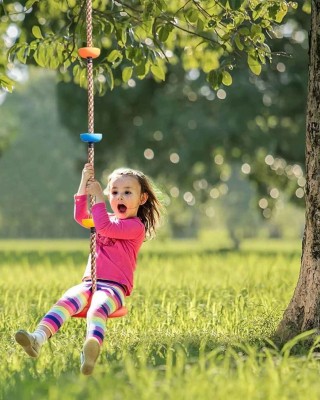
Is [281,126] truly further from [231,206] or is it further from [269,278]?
[231,206]

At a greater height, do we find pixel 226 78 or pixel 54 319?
pixel 226 78

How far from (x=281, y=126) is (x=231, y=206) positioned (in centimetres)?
3306

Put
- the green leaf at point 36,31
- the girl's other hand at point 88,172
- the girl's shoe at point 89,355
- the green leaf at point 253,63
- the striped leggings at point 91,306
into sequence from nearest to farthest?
the girl's shoe at point 89,355
the striped leggings at point 91,306
the girl's other hand at point 88,172
the green leaf at point 253,63
the green leaf at point 36,31

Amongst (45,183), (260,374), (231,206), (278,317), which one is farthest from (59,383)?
(231,206)

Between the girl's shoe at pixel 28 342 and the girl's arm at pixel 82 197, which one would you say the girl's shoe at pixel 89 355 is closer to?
the girl's shoe at pixel 28 342

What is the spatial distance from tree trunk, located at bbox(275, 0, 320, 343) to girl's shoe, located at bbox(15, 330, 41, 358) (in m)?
1.98

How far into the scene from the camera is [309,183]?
646 centimetres

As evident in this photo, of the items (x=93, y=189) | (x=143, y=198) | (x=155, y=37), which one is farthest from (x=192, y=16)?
(x=93, y=189)

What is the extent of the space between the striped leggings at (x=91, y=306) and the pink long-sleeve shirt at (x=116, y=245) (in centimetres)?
9

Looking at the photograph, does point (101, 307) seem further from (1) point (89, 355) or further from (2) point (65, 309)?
(1) point (89, 355)

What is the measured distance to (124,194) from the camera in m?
6.31

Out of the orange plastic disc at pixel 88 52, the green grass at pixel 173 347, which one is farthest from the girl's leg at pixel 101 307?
the orange plastic disc at pixel 88 52

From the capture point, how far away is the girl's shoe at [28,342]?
546 centimetres

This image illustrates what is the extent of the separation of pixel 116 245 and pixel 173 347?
850 millimetres
